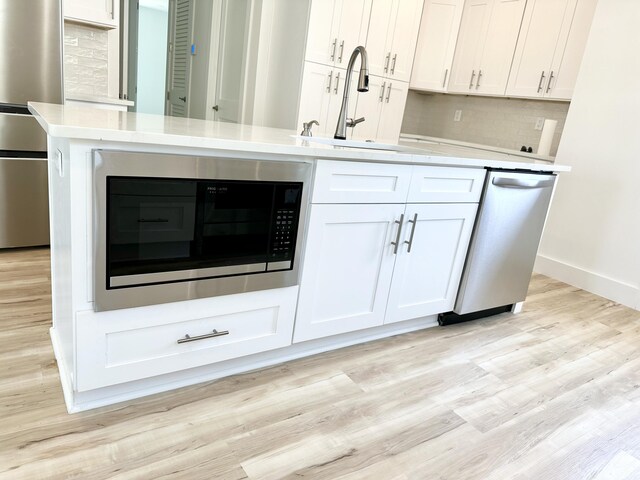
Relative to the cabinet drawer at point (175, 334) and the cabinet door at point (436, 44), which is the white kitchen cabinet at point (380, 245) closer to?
the cabinet drawer at point (175, 334)

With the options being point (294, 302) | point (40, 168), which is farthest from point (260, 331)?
point (40, 168)

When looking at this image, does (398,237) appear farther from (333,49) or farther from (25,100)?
(333,49)

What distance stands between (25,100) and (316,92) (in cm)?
205

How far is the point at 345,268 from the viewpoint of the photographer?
1.84 metres

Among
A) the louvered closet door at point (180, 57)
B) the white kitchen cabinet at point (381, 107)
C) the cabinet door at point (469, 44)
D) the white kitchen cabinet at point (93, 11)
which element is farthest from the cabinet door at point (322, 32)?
the louvered closet door at point (180, 57)

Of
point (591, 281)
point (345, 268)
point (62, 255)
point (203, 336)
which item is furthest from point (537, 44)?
point (62, 255)

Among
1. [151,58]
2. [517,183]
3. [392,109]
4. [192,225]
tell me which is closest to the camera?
[192,225]

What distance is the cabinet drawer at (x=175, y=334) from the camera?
135 cm

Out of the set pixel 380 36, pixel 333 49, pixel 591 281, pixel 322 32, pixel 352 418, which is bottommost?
pixel 352 418

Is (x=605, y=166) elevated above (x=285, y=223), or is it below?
above

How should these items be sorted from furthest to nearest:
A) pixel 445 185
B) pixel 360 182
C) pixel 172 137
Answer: pixel 445 185 < pixel 360 182 < pixel 172 137

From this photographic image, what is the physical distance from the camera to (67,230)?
52.1 inches

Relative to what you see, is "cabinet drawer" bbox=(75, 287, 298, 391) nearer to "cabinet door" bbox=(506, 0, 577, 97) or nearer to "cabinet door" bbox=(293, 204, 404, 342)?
"cabinet door" bbox=(293, 204, 404, 342)

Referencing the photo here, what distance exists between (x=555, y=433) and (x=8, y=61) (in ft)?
10.5
